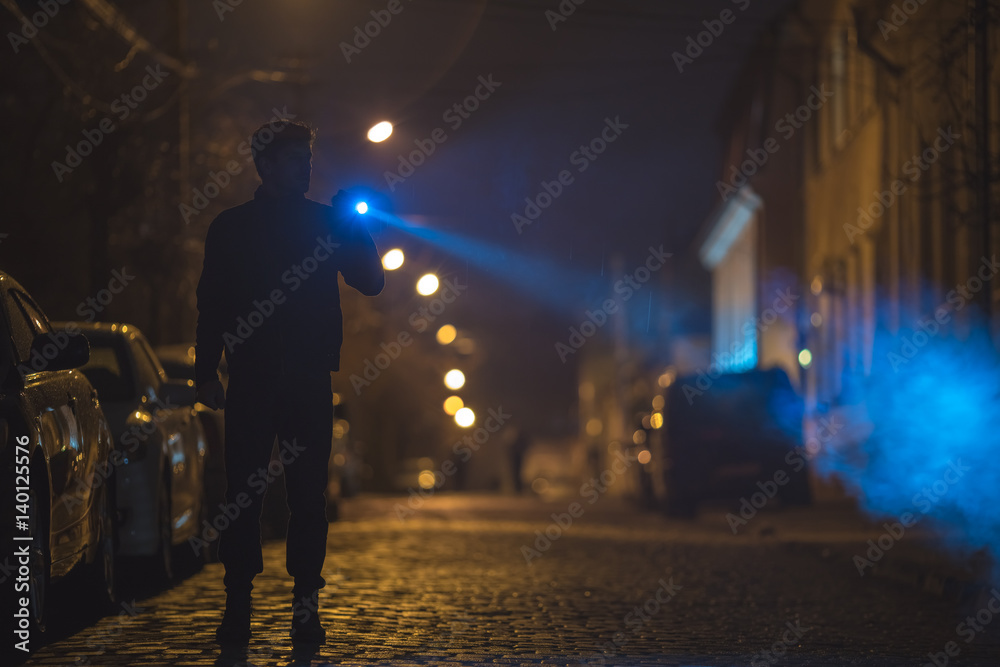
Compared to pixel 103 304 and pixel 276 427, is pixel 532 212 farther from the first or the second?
pixel 276 427

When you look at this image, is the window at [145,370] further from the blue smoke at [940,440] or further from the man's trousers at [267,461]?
the blue smoke at [940,440]

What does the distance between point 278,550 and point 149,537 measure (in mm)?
3907

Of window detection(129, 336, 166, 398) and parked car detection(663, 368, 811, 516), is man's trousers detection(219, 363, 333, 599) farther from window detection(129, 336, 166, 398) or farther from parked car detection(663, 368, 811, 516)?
parked car detection(663, 368, 811, 516)

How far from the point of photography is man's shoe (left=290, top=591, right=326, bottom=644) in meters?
6.45

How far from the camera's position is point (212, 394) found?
6457mm

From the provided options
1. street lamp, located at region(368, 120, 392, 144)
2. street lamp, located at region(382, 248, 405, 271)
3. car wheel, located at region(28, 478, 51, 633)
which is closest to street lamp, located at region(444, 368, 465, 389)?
street lamp, located at region(382, 248, 405, 271)

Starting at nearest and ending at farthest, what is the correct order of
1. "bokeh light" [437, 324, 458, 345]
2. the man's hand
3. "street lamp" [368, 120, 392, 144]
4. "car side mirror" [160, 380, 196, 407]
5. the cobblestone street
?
the man's hand < the cobblestone street < "car side mirror" [160, 380, 196, 407] < "street lamp" [368, 120, 392, 144] < "bokeh light" [437, 324, 458, 345]

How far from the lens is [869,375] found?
25.0m

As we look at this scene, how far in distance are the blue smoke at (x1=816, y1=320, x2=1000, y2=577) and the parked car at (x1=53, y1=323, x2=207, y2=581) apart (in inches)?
227

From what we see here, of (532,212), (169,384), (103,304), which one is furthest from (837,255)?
(169,384)

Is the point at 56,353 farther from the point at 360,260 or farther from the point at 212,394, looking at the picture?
the point at 360,260

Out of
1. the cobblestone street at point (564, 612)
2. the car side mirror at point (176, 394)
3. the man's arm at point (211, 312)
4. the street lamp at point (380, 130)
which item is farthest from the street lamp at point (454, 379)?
the man's arm at point (211, 312)

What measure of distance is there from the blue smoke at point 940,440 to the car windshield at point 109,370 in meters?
6.28

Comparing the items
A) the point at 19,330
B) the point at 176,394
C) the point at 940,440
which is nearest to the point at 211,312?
the point at 19,330
